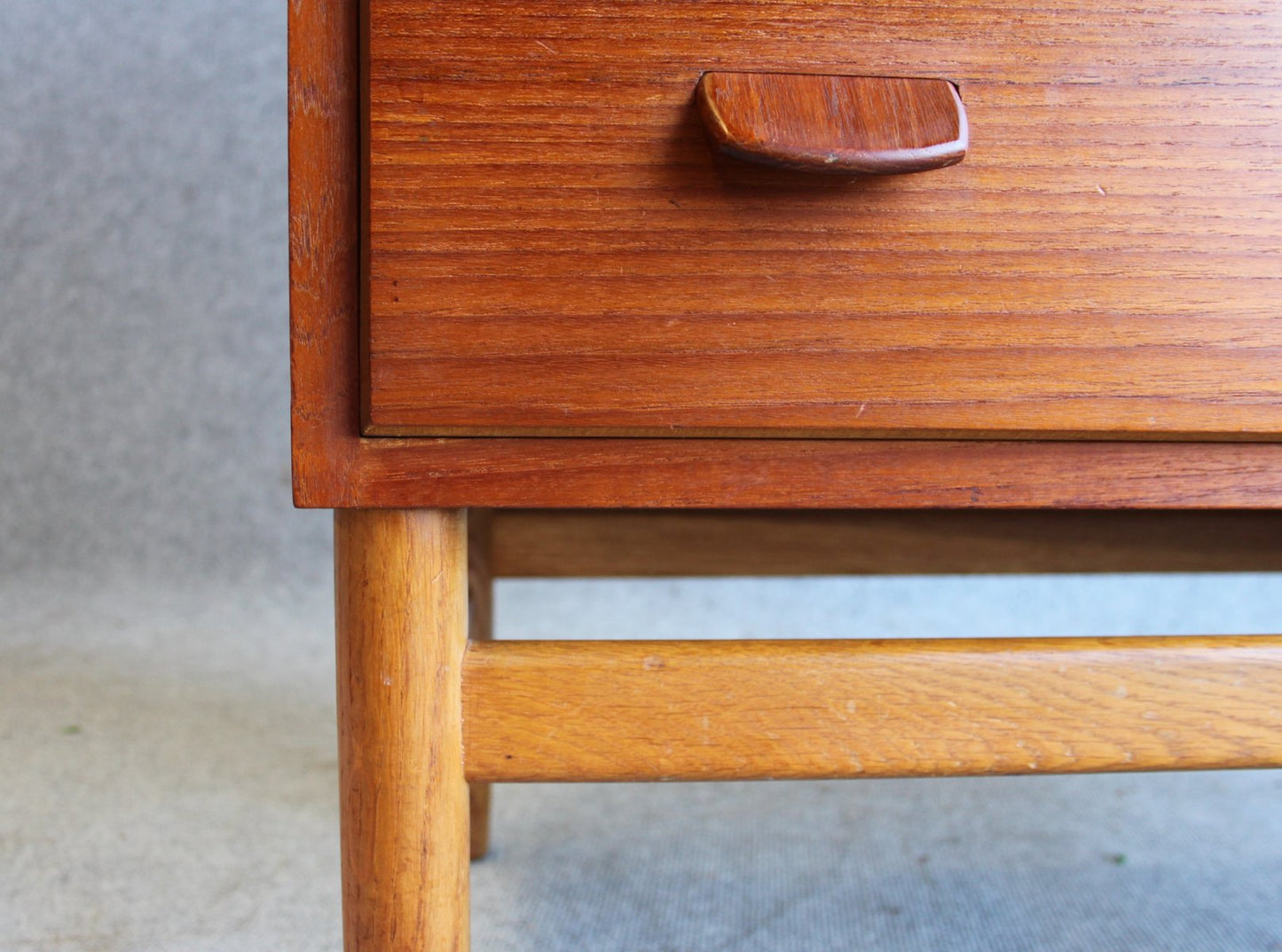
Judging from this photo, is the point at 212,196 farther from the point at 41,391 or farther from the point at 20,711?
the point at 20,711

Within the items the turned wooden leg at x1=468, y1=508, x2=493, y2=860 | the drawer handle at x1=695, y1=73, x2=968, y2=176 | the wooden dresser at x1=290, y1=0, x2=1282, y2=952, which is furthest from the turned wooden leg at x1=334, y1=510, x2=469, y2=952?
the turned wooden leg at x1=468, y1=508, x2=493, y2=860

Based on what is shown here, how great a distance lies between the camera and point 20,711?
86 centimetres

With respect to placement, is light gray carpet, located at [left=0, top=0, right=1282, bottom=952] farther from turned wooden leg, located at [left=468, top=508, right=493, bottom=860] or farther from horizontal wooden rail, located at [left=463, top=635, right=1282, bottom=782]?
horizontal wooden rail, located at [left=463, top=635, right=1282, bottom=782]

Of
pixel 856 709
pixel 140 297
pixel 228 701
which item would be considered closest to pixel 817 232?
pixel 856 709

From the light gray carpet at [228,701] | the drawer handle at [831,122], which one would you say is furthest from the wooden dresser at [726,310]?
the light gray carpet at [228,701]

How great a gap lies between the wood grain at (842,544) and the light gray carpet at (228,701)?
0.15 m

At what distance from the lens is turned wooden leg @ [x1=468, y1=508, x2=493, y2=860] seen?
1.91 ft

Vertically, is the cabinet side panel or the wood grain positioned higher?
the cabinet side panel

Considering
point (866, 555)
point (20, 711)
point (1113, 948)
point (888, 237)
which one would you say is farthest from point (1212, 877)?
point (20, 711)

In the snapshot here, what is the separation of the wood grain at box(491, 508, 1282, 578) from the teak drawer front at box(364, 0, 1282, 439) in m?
0.27

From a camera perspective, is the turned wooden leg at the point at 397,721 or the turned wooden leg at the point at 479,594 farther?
the turned wooden leg at the point at 479,594

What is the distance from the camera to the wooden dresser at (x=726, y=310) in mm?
281

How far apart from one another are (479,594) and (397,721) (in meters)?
0.27

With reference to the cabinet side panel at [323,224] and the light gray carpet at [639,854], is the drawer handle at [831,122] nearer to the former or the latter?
the cabinet side panel at [323,224]
